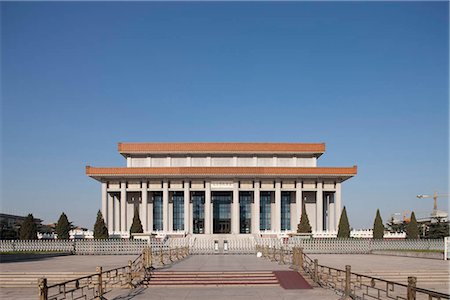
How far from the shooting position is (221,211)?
214ft

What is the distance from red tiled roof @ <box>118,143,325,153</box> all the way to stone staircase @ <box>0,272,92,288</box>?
1697 inches

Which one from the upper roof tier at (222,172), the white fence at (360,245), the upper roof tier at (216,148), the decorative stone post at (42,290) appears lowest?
the white fence at (360,245)

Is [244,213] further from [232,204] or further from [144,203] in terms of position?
[144,203]

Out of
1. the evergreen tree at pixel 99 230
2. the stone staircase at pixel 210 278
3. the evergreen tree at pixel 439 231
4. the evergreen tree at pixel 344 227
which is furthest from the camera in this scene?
the evergreen tree at pixel 439 231

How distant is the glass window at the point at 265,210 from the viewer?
6394 cm

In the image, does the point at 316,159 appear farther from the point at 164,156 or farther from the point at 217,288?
the point at 217,288

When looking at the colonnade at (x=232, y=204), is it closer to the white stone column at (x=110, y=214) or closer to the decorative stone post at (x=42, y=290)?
the white stone column at (x=110, y=214)

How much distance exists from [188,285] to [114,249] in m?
22.8

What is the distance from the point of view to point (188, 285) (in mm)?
18219

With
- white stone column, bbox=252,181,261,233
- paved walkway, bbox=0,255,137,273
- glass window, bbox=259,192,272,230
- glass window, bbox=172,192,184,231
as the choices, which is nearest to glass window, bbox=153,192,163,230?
glass window, bbox=172,192,184,231

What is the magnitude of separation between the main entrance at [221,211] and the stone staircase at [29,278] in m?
44.3

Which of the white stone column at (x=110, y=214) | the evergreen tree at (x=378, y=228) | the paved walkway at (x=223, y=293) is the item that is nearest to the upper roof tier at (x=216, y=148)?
the white stone column at (x=110, y=214)

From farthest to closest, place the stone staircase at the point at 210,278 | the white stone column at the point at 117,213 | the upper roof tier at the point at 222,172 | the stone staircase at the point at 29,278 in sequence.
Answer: the white stone column at the point at 117,213, the upper roof tier at the point at 222,172, the stone staircase at the point at 29,278, the stone staircase at the point at 210,278

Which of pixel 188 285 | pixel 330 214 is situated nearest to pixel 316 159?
pixel 330 214
